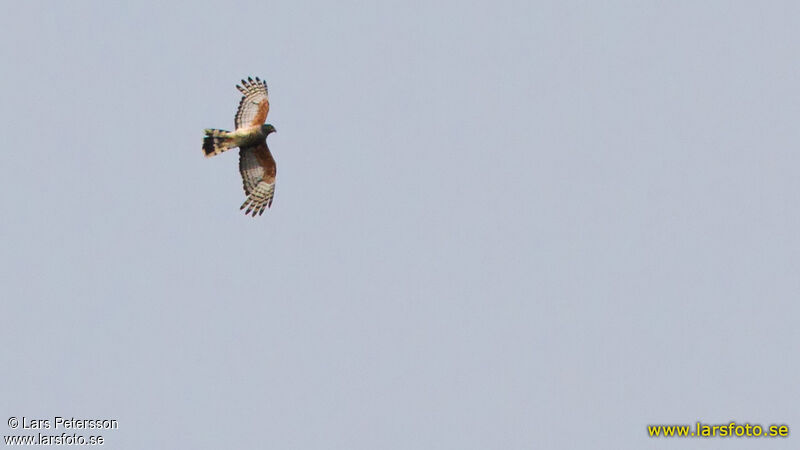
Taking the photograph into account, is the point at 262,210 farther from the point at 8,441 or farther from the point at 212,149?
the point at 8,441

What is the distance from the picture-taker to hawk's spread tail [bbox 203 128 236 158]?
3762 centimetres

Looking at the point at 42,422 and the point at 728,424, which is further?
the point at 728,424

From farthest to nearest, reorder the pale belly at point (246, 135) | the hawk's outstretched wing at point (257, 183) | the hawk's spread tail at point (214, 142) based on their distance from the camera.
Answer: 1. the hawk's outstretched wing at point (257, 183)
2. the pale belly at point (246, 135)
3. the hawk's spread tail at point (214, 142)

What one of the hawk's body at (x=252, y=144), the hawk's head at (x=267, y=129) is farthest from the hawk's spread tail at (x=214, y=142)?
the hawk's head at (x=267, y=129)

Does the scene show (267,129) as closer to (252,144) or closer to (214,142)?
(252,144)

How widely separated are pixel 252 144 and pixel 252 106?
1138 millimetres

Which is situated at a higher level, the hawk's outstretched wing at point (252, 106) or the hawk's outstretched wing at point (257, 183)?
the hawk's outstretched wing at point (252, 106)

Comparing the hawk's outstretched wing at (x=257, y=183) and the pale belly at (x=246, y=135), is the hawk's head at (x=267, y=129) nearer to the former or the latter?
the pale belly at (x=246, y=135)

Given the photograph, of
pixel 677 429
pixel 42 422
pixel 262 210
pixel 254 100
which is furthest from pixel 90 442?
pixel 677 429

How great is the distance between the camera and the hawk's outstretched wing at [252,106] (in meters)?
38.3

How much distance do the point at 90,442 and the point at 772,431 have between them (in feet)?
65.9

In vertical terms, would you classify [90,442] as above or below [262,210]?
below

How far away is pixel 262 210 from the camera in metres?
39.2

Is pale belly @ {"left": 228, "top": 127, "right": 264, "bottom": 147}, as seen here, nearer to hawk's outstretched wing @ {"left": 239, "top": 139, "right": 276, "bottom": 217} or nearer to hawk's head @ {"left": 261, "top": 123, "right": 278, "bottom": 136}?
hawk's head @ {"left": 261, "top": 123, "right": 278, "bottom": 136}
